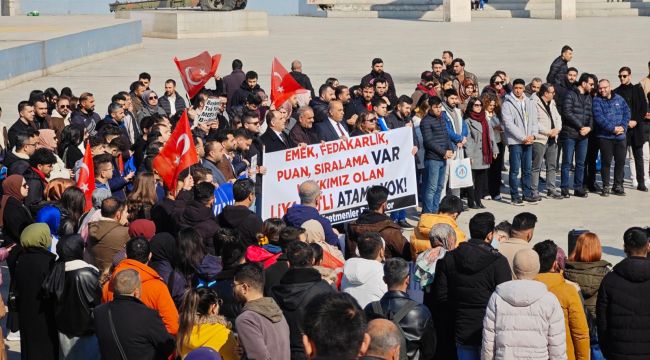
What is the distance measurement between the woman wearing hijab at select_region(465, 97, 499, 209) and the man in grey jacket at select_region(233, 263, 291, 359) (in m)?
7.78

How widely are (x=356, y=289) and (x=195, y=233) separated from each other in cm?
114

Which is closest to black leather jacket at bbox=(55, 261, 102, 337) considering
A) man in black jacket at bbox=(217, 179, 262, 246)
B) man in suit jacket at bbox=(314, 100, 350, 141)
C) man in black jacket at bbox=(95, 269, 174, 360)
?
man in black jacket at bbox=(95, 269, 174, 360)

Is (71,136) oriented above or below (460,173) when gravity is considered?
above

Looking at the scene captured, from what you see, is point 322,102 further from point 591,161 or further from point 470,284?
point 470,284

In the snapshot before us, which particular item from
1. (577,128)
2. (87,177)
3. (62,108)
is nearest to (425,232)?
(87,177)

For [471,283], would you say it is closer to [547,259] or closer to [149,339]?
[547,259]

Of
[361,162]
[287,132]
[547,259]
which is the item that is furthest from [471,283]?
[287,132]

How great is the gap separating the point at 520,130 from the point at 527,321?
7766mm

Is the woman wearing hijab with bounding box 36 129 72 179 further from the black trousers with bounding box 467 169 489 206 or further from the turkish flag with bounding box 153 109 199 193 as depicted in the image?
the black trousers with bounding box 467 169 489 206

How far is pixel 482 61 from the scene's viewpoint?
1150 inches

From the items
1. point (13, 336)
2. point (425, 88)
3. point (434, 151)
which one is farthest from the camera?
point (425, 88)

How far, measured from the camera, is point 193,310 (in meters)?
7.07

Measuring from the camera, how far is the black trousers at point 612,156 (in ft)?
50.4

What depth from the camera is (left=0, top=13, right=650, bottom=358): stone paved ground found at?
81.1ft
